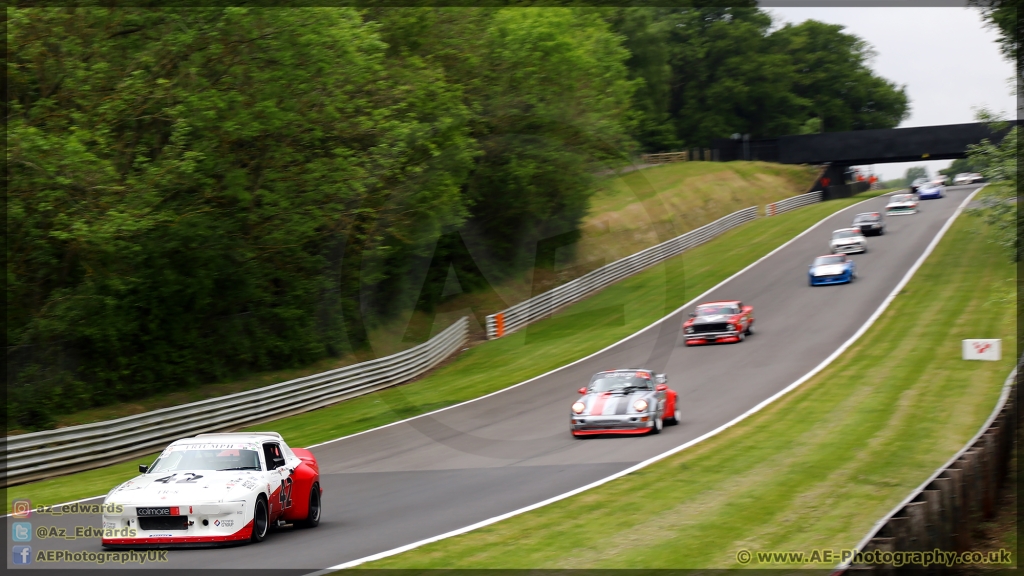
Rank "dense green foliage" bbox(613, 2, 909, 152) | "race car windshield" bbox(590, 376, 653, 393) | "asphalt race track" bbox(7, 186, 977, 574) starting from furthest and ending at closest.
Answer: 1. "dense green foliage" bbox(613, 2, 909, 152)
2. "race car windshield" bbox(590, 376, 653, 393)
3. "asphalt race track" bbox(7, 186, 977, 574)

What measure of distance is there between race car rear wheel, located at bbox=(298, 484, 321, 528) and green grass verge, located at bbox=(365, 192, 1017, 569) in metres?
2.15

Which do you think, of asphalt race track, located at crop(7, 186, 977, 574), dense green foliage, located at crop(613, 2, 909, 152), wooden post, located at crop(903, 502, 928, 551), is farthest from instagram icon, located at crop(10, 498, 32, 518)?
dense green foliage, located at crop(613, 2, 909, 152)

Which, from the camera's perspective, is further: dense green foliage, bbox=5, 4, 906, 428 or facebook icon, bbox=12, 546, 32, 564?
dense green foliage, bbox=5, 4, 906, 428

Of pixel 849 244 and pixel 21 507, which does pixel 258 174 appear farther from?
pixel 849 244

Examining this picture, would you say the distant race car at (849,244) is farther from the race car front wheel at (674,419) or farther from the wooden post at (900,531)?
the wooden post at (900,531)

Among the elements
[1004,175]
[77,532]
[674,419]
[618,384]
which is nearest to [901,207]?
[1004,175]

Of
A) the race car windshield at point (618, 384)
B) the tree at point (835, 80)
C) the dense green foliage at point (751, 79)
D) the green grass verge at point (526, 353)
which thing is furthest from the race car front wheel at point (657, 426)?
the tree at point (835, 80)

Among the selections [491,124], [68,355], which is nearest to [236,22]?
[68,355]

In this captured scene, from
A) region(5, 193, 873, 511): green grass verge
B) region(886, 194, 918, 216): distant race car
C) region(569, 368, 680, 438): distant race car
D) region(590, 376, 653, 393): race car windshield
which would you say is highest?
region(886, 194, 918, 216): distant race car

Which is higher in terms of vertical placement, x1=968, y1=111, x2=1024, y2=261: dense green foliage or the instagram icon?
x1=968, y1=111, x2=1024, y2=261: dense green foliage

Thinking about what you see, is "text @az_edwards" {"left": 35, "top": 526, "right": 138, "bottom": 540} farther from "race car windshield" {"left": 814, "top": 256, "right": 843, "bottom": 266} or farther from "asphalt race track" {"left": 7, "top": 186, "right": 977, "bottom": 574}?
"race car windshield" {"left": 814, "top": 256, "right": 843, "bottom": 266}

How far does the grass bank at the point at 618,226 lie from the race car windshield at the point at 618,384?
11726 mm

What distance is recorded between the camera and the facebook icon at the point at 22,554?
10.1 meters

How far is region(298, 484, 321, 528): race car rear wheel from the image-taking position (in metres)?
11.9
